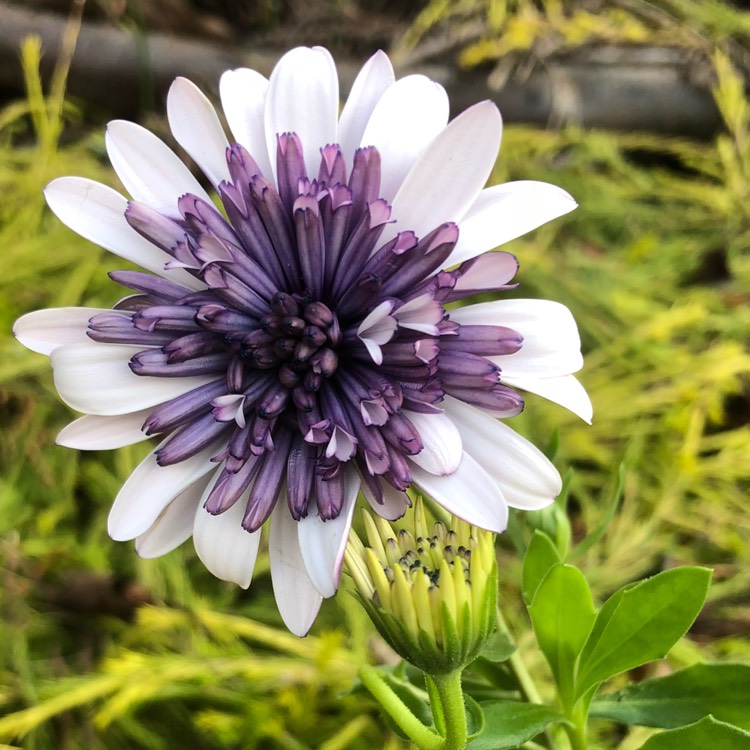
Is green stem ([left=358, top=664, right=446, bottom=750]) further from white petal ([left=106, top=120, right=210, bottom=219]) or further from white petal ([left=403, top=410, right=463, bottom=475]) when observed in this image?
white petal ([left=106, top=120, right=210, bottom=219])

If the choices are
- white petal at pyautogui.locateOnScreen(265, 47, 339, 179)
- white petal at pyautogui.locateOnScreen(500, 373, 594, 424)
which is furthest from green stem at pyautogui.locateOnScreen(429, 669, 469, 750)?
white petal at pyautogui.locateOnScreen(265, 47, 339, 179)

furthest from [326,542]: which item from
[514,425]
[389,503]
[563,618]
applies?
[514,425]

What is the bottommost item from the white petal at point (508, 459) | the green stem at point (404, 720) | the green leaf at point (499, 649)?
the green stem at point (404, 720)

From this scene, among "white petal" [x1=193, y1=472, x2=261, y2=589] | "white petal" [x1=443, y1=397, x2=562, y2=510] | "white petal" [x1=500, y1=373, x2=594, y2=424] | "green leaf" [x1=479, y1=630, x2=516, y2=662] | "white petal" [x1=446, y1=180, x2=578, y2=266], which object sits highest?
"white petal" [x1=446, y1=180, x2=578, y2=266]

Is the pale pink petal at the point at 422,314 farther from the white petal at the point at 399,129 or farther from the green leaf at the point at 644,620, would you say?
the green leaf at the point at 644,620

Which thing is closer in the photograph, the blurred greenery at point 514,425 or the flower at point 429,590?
the flower at point 429,590

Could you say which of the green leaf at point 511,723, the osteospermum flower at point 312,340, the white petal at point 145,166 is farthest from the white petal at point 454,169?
the green leaf at point 511,723

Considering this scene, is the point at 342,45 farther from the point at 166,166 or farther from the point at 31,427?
the point at 166,166
